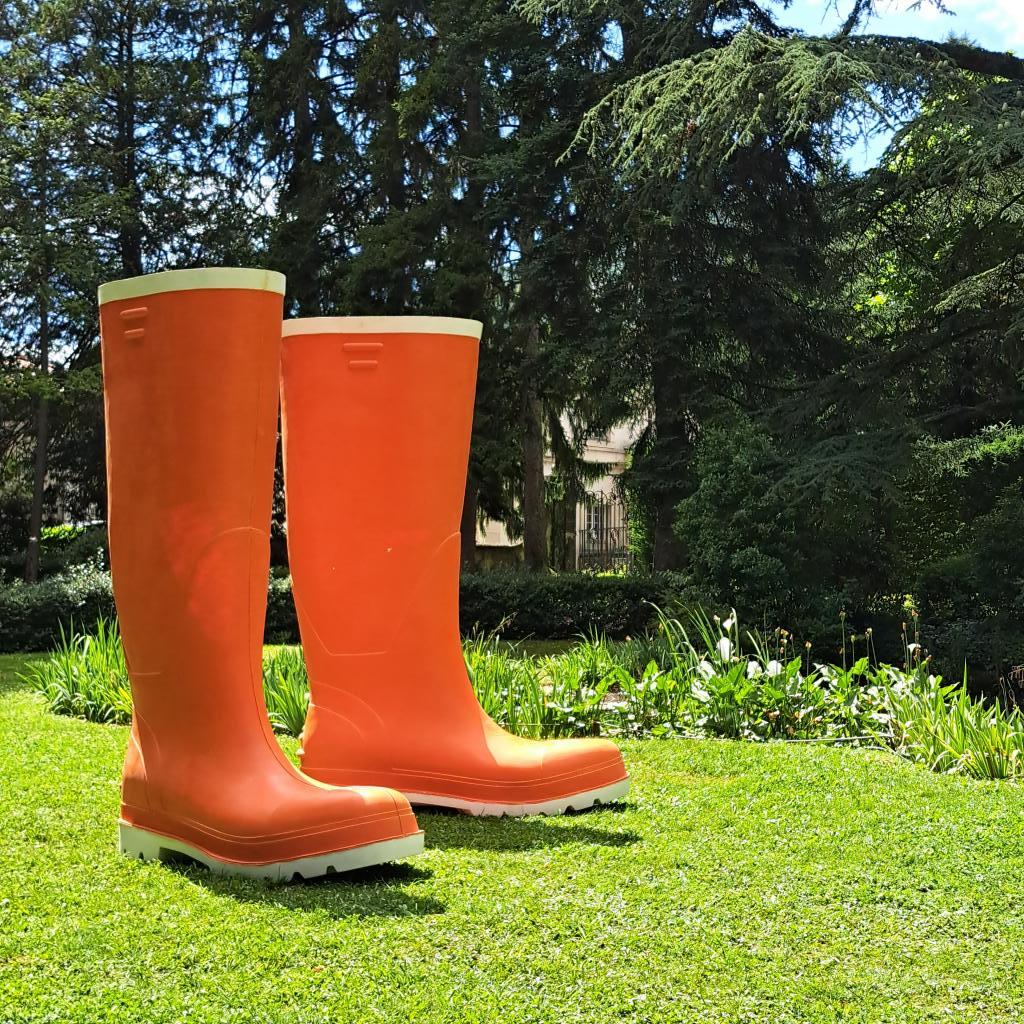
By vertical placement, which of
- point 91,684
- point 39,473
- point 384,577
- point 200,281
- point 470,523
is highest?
point 39,473

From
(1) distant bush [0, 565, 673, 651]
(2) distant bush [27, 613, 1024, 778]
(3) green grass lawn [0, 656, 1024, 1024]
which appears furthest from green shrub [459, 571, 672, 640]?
(3) green grass lawn [0, 656, 1024, 1024]

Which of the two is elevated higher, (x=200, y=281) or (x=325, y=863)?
(x=200, y=281)

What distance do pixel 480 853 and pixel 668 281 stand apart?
12060 mm

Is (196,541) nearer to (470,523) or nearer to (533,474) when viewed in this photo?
(470,523)

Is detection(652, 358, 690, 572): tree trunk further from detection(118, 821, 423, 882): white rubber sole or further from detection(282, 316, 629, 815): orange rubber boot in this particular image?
detection(118, 821, 423, 882): white rubber sole

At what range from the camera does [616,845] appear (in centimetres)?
343

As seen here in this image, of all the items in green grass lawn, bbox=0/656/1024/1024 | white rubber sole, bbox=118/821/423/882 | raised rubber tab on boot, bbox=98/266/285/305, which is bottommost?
green grass lawn, bbox=0/656/1024/1024

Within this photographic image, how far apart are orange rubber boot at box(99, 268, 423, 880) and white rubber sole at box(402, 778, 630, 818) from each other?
0.77 m

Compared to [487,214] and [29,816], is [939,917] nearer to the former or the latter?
[29,816]

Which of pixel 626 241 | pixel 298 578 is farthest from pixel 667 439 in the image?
pixel 298 578

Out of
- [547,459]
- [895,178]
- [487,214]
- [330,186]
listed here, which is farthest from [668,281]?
[547,459]

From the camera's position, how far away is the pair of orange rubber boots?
3.09 metres

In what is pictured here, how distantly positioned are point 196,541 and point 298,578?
0.84m

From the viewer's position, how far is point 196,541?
3.17m
